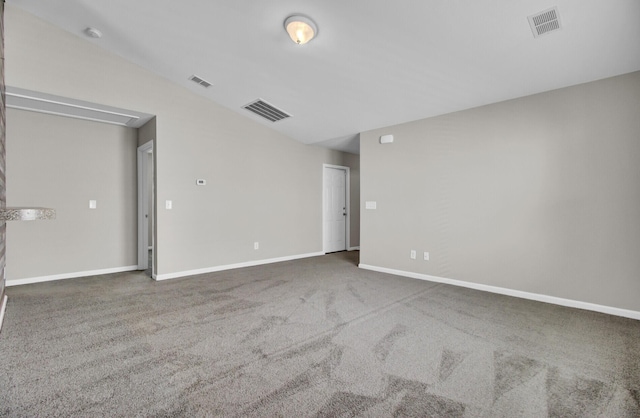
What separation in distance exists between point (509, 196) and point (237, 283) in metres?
3.86

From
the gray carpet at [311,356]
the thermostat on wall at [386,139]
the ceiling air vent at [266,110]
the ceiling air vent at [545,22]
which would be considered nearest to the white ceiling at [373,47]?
the ceiling air vent at [545,22]

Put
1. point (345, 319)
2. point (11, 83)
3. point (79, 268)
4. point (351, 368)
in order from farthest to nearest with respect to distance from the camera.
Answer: point (79, 268) < point (11, 83) < point (345, 319) < point (351, 368)

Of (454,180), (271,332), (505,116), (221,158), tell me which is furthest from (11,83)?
(505,116)

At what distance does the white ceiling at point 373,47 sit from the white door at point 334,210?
260 cm

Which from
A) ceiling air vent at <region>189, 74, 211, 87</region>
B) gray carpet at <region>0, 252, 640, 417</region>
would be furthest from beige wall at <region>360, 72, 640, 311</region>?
ceiling air vent at <region>189, 74, 211, 87</region>

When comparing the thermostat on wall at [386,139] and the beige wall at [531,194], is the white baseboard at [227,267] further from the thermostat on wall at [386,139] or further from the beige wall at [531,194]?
the thermostat on wall at [386,139]

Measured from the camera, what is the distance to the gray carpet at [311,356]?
1685 millimetres

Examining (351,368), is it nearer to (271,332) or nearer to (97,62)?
(271,332)

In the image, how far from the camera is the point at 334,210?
7117 millimetres

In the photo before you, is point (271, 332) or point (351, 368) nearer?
point (351, 368)

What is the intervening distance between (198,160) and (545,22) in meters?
4.70

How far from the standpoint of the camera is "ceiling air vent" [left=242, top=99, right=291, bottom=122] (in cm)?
487

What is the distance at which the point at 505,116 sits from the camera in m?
3.76

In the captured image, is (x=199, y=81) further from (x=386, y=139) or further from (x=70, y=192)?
(x=386, y=139)
